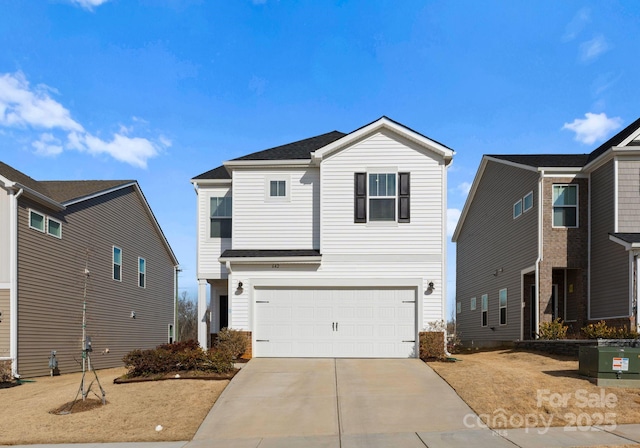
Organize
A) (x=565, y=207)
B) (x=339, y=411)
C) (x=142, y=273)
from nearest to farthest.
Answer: (x=339, y=411), (x=565, y=207), (x=142, y=273)

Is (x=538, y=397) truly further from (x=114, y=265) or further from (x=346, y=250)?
(x=114, y=265)

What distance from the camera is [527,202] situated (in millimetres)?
20250

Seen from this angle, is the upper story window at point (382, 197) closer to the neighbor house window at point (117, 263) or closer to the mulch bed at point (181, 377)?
the mulch bed at point (181, 377)

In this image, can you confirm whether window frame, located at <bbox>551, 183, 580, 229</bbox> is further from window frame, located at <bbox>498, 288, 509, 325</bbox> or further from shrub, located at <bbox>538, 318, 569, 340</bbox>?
window frame, located at <bbox>498, 288, 509, 325</bbox>

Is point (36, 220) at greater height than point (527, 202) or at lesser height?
lesser

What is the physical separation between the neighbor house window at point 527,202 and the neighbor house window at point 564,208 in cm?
99

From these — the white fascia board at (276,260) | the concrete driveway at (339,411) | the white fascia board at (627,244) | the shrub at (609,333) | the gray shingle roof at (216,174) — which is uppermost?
the gray shingle roof at (216,174)

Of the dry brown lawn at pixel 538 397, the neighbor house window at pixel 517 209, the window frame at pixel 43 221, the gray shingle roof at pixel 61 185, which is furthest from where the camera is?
the neighbor house window at pixel 517 209

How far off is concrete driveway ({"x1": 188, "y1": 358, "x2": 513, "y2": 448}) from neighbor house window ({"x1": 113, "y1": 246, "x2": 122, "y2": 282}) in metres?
11.1

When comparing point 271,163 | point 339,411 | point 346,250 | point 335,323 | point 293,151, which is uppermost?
point 293,151

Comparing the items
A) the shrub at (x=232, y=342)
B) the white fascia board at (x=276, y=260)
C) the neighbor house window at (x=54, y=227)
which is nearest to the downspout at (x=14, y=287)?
the neighbor house window at (x=54, y=227)

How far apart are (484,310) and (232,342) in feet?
45.8

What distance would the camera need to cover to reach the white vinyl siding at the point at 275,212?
58.5 feet

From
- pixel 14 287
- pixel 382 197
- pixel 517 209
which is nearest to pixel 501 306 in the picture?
pixel 517 209
